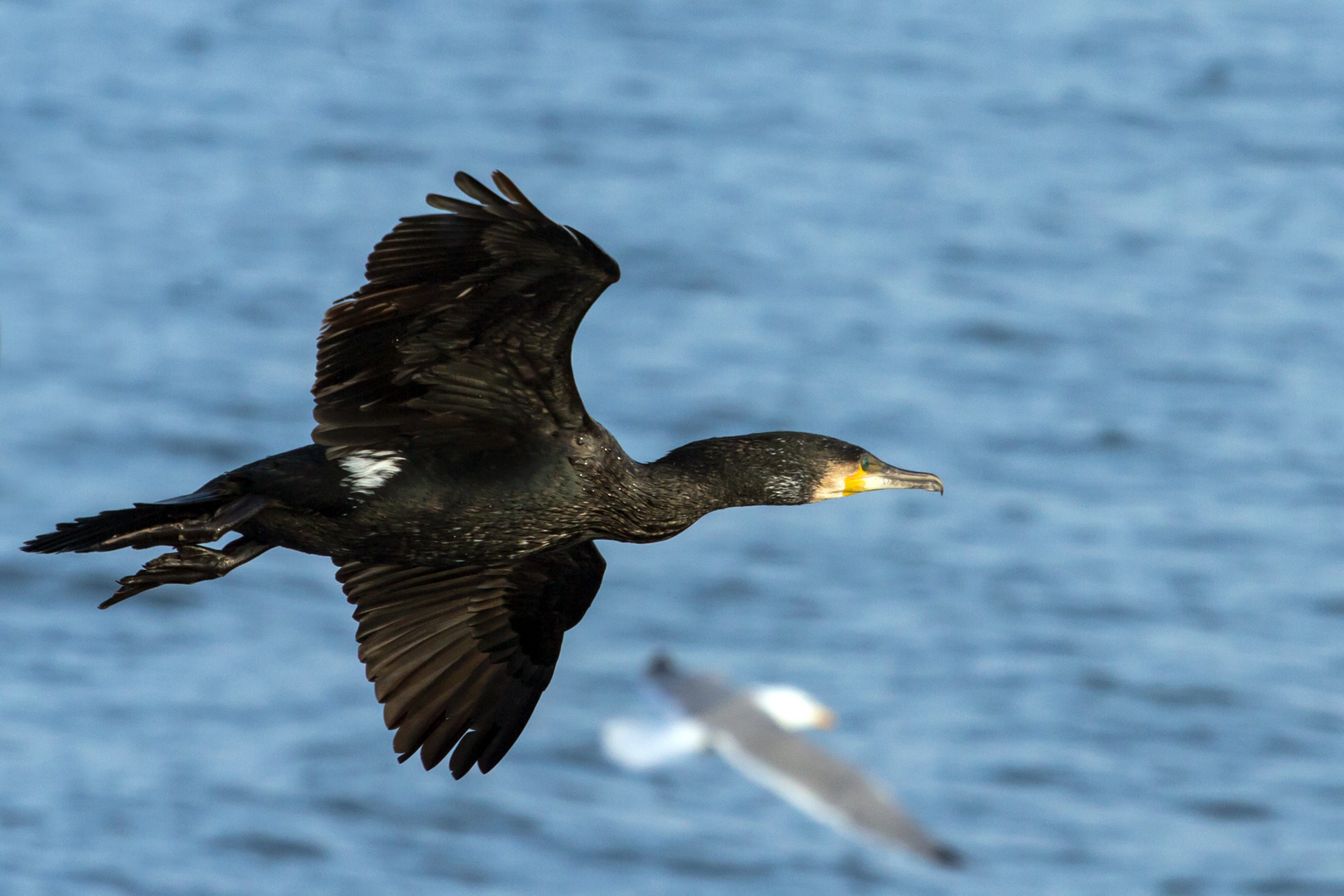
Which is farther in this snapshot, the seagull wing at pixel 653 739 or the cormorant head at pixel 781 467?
the seagull wing at pixel 653 739

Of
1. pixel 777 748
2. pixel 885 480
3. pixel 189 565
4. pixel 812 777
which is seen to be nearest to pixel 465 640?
pixel 189 565

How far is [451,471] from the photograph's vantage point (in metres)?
5.86

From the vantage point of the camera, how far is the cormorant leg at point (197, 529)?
580 cm

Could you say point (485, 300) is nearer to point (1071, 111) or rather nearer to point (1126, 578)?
point (1126, 578)

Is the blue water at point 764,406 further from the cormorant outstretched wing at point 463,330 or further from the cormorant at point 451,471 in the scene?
the cormorant outstretched wing at point 463,330

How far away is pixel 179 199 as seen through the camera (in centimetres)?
1841

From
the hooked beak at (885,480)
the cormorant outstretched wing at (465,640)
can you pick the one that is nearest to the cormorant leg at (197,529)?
the cormorant outstretched wing at (465,640)

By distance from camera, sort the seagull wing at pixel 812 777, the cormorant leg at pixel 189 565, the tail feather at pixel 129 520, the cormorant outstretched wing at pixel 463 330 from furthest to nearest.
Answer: the seagull wing at pixel 812 777
the cormorant leg at pixel 189 565
the tail feather at pixel 129 520
the cormorant outstretched wing at pixel 463 330

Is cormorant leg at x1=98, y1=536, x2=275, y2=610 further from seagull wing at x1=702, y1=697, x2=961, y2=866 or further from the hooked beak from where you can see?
seagull wing at x1=702, y1=697, x2=961, y2=866

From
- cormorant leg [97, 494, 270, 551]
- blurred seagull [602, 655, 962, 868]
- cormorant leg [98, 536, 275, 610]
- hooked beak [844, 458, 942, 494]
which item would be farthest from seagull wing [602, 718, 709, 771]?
cormorant leg [97, 494, 270, 551]

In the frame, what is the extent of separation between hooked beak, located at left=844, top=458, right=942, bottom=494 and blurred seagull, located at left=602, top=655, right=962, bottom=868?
432cm

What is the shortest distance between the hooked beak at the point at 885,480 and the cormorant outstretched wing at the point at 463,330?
2.92 ft

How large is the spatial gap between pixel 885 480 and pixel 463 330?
1440mm

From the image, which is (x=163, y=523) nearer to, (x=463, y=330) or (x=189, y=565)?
(x=189, y=565)
